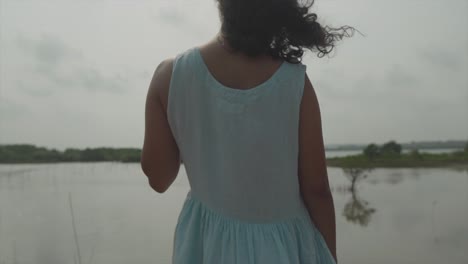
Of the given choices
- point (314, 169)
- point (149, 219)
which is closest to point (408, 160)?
point (149, 219)

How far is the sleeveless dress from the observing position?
1.83ft

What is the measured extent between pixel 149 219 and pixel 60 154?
1064 cm

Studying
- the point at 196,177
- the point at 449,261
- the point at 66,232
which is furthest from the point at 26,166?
the point at 196,177

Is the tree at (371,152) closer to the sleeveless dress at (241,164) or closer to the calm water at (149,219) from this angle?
the calm water at (149,219)

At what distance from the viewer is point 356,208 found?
391 inches

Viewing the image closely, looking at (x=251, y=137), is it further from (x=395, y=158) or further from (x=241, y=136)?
(x=395, y=158)

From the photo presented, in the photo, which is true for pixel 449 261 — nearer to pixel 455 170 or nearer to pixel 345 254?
pixel 345 254

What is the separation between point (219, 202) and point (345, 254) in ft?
19.2

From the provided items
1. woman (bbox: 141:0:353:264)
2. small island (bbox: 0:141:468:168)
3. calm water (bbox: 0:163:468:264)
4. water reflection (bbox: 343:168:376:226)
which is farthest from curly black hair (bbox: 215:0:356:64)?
small island (bbox: 0:141:468:168)

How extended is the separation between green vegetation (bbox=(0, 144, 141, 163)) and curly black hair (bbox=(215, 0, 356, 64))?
12.8m

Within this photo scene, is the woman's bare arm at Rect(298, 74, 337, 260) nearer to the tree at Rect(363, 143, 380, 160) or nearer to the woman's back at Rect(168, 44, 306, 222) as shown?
the woman's back at Rect(168, 44, 306, 222)

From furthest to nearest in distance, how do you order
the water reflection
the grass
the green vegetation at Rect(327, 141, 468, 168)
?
the green vegetation at Rect(327, 141, 468, 168)
the grass
the water reflection

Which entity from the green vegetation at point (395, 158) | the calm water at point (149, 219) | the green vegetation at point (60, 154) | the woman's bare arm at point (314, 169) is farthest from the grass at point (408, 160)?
the woman's bare arm at point (314, 169)

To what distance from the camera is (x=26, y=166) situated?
14672 millimetres
